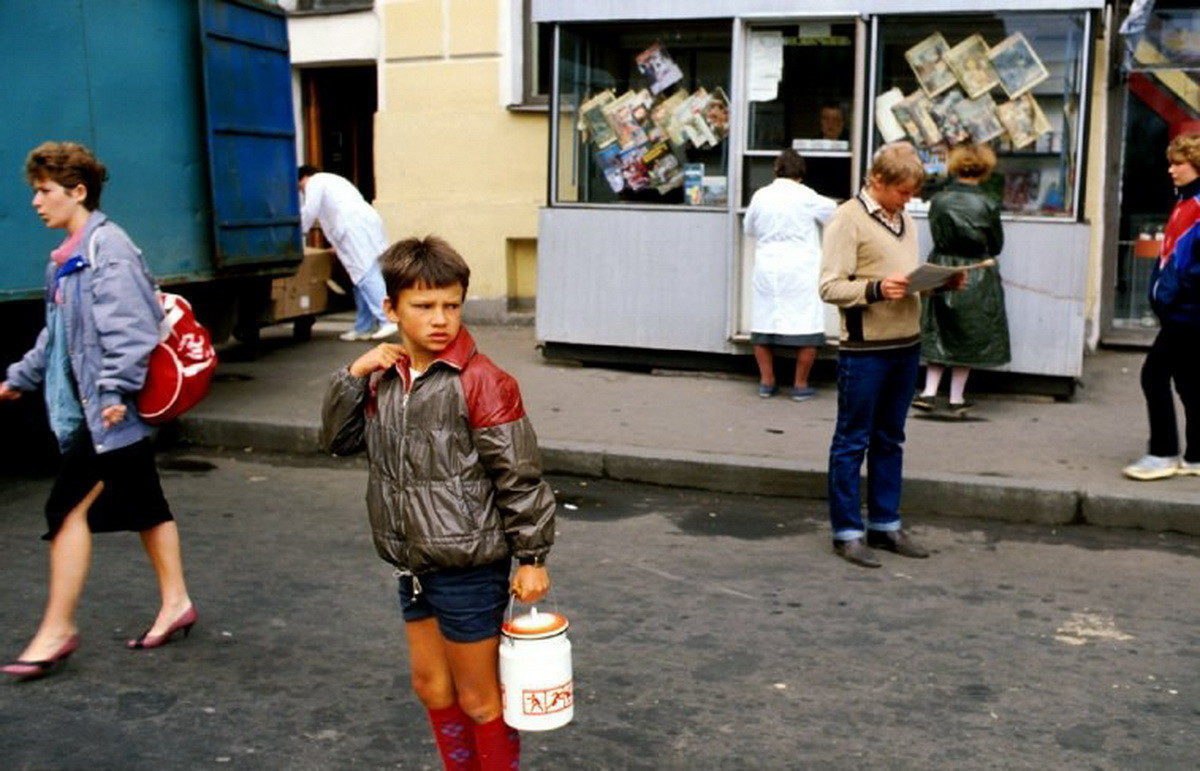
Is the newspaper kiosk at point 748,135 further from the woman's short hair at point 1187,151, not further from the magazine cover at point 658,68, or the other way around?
the woman's short hair at point 1187,151

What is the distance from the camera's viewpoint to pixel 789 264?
9297 mm

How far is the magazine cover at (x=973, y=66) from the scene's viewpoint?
9367mm

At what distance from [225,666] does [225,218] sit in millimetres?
5222

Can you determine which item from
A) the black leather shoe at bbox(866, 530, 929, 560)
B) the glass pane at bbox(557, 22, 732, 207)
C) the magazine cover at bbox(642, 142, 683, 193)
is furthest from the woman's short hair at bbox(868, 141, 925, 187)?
the magazine cover at bbox(642, 142, 683, 193)

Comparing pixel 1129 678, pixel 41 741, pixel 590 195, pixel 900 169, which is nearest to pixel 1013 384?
pixel 590 195

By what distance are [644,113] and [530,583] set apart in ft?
24.5

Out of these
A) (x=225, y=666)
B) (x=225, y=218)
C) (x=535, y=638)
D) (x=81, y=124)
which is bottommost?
(x=225, y=666)

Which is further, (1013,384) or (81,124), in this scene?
(1013,384)

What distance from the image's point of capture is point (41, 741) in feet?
14.0

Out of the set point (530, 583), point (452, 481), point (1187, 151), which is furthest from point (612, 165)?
point (530, 583)

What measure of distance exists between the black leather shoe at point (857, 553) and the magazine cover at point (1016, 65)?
4.30 m

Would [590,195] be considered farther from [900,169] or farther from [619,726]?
[619,726]

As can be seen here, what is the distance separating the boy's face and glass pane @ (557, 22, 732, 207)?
688 cm

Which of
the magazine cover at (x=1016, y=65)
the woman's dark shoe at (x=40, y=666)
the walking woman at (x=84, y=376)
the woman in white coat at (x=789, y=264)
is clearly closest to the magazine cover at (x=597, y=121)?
the woman in white coat at (x=789, y=264)
